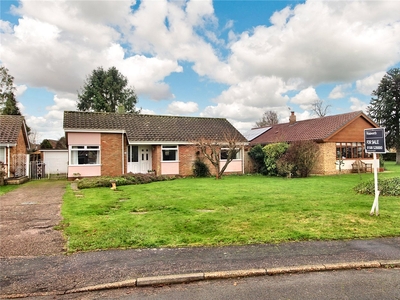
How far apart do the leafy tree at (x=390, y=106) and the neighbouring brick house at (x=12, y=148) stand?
138ft

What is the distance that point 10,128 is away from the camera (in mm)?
20500

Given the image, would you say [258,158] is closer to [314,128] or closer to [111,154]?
[314,128]

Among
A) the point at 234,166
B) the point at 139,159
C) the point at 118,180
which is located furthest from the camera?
the point at 234,166

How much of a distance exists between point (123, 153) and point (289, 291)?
18182 millimetres

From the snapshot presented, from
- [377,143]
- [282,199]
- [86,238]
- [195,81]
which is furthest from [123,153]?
[377,143]

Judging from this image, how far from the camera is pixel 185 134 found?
22766 millimetres

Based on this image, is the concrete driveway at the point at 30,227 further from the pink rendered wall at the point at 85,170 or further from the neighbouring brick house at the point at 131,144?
the neighbouring brick house at the point at 131,144

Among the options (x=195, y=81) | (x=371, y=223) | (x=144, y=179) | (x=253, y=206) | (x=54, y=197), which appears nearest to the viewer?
(x=371, y=223)

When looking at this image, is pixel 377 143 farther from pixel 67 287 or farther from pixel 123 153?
pixel 123 153

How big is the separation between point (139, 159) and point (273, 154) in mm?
10223

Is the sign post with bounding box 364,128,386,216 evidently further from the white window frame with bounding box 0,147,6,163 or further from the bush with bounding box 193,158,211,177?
the white window frame with bounding box 0,147,6,163

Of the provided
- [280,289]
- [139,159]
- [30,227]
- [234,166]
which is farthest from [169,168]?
[280,289]

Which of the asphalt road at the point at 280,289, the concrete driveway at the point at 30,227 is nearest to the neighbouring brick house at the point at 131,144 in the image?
the concrete driveway at the point at 30,227

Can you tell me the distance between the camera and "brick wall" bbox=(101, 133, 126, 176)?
20.0 meters
